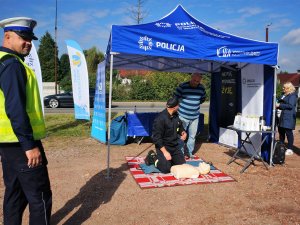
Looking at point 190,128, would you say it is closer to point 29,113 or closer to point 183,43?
point 183,43

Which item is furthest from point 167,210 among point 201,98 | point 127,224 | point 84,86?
point 84,86

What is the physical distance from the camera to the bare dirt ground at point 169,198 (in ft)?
12.5

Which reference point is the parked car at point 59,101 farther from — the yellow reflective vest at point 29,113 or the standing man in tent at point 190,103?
the yellow reflective vest at point 29,113

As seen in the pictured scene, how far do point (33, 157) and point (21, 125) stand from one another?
28cm

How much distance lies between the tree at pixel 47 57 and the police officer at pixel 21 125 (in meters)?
41.5

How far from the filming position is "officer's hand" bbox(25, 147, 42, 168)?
90.4 inches

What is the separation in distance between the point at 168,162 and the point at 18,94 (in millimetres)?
3703

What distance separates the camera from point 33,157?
2.32 meters

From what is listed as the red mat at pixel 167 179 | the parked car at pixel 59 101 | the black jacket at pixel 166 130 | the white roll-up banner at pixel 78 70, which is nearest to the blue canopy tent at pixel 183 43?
the black jacket at pixel 166 130

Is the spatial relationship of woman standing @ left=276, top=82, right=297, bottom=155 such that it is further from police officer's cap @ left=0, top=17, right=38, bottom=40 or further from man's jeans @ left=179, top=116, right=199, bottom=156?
police officer's cap @ left=0, top=17, right=38, bottom=40

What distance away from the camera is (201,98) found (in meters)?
6.80

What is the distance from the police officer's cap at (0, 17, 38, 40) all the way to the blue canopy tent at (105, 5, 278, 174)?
97.9 inches

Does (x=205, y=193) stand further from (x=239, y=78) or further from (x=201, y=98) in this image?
(x=239, y=78)

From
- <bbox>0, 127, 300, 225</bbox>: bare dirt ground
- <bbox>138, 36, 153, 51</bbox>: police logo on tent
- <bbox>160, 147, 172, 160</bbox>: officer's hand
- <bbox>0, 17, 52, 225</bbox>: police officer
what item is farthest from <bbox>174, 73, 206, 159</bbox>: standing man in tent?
<bbox>0, 17, 52, 225</bbox>: police officer
